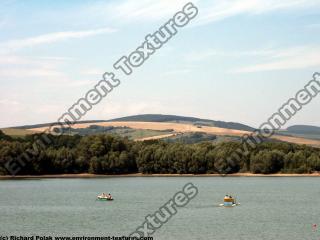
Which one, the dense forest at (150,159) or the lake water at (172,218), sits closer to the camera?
the lake water at (172,218)

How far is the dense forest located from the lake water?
2154 inches

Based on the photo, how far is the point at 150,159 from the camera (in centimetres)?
18162

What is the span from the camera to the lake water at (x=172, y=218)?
208ft

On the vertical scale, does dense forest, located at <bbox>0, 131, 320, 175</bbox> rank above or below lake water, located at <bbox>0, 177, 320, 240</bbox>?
above

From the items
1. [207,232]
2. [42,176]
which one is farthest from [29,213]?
[42,176]

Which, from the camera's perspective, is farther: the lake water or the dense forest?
the dense forest

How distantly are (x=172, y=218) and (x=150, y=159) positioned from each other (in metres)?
109

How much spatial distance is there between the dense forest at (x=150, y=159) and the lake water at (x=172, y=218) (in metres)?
54.7

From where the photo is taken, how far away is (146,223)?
69.9m

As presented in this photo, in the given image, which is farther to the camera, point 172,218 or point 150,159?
point 150,159

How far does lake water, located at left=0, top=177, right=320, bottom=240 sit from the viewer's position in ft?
208

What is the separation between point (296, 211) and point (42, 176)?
104666 mm

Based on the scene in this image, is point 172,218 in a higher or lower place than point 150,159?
lower

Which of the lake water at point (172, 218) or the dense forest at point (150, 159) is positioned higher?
the dense forest at point (150, 159)
